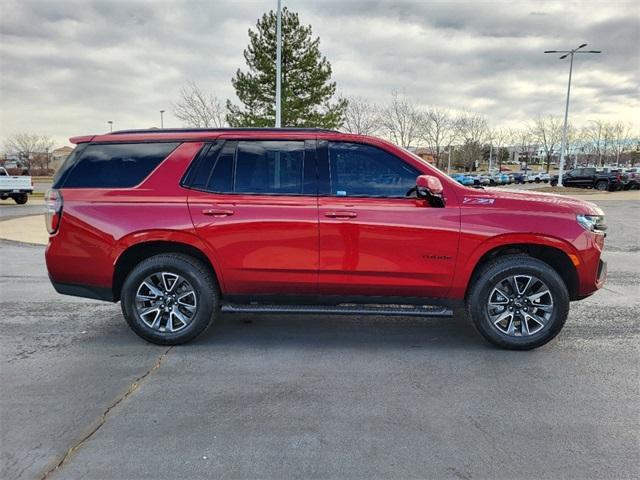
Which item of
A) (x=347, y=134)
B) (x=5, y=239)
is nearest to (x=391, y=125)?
(x=5, y=239)

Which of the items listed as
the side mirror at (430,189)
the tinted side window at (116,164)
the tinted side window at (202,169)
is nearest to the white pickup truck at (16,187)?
the tinted side window at (116,164)

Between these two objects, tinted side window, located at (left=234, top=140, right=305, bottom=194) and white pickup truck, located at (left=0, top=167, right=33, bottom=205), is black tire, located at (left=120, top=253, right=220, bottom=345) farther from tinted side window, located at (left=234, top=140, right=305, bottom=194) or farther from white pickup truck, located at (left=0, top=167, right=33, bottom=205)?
white pickup truck, located at (left=0, top=167, right=33, bottom=205)

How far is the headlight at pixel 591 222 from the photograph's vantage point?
13.6 ft

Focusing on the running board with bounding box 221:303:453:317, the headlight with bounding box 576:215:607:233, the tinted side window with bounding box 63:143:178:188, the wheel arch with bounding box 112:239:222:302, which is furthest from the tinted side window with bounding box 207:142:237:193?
the headlight with bounding box 576:215:607:233

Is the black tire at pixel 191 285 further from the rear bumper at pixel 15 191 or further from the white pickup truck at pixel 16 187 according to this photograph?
the rear bumper at pixel 15 191

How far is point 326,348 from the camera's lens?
4363 mm

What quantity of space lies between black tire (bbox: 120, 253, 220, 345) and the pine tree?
770 inches

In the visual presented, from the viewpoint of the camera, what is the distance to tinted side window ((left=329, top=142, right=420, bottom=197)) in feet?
13.9

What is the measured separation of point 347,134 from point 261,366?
2.24 m

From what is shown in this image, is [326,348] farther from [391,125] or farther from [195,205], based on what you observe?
[391,125]

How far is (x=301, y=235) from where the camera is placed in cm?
418

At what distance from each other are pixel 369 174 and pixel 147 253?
2244 millimetres

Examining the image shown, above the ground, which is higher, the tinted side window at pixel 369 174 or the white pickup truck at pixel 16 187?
the tinted side window at pixel 369 174

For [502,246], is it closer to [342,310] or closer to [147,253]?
[342,310]
